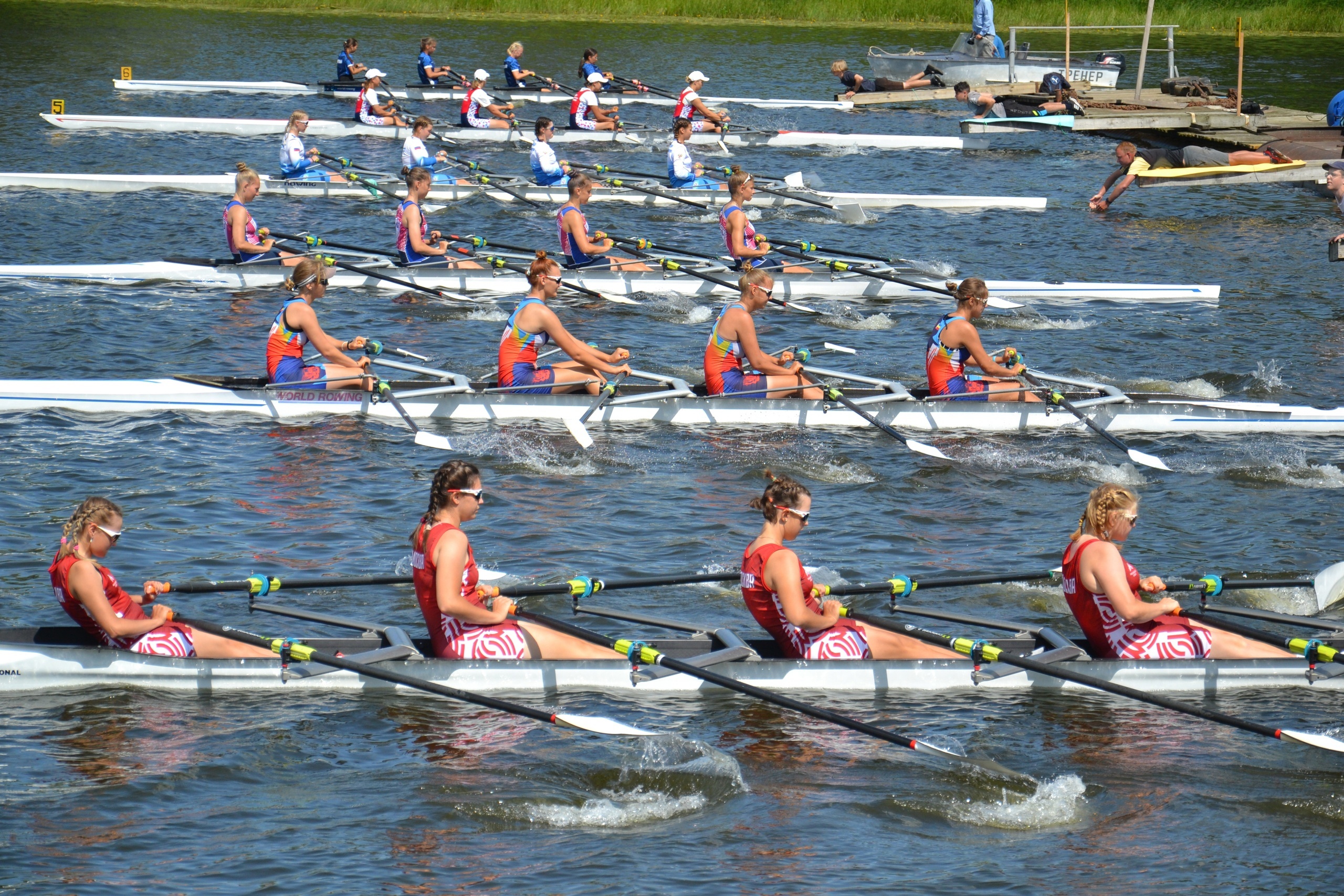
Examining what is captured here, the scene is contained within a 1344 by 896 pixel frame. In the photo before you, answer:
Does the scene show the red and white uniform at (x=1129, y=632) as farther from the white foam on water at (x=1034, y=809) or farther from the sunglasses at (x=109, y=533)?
the sunglasses at (x=109, y=533)

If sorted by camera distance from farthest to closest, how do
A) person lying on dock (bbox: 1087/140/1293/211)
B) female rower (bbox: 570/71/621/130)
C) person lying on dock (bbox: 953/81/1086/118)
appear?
1. person lying on dock (bbox: 953/81/1086/118)
2. female rower (bbox: 570/71/621/130)
3. person lying on dock (bbox: 1087/140/1293/211)

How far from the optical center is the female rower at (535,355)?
1450cm

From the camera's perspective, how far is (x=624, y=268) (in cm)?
Result: 1972

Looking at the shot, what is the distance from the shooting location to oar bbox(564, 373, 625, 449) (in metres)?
14.0

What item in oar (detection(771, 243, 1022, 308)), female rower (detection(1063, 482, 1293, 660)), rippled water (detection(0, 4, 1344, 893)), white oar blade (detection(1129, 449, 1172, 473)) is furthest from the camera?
oar (detection(771, 243, 1022, 308))

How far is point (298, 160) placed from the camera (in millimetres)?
24422

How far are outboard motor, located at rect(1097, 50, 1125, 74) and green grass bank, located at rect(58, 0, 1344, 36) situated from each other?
4209 millimetres

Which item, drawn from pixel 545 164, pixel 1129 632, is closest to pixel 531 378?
pixel 1129 632

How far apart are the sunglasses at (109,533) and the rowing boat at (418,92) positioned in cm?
2724

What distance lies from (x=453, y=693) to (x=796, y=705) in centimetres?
197

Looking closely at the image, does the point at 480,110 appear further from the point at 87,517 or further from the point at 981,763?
the point at 981,763

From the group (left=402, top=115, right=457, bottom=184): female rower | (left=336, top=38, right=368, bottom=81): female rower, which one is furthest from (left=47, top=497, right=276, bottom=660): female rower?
(left=336, top=38, right=368, bottom=81): female rower

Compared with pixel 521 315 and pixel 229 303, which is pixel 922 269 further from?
pixel 229 303

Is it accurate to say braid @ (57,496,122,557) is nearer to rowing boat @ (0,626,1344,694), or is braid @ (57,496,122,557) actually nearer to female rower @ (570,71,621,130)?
rowing boat @ (0,626,1344,694)
